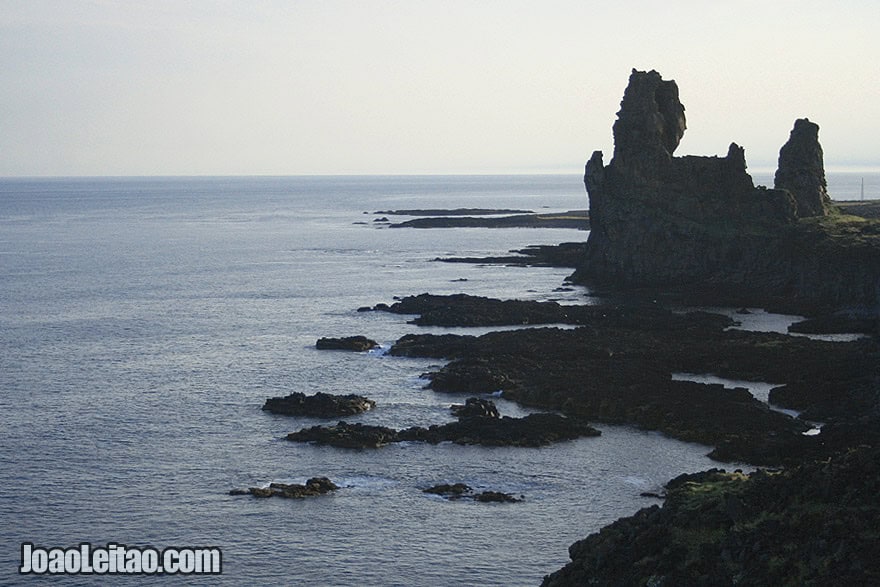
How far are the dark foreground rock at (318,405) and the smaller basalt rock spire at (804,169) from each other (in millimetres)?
97094

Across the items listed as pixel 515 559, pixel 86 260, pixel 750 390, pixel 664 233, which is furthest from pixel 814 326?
pixel 86 260

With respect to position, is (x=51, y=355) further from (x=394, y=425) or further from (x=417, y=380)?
(x=394, y=425)

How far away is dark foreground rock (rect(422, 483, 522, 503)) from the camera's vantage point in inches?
2185

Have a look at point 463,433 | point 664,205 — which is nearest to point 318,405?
point 463,433

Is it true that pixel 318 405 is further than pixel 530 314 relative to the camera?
No

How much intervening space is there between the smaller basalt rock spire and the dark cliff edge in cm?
20

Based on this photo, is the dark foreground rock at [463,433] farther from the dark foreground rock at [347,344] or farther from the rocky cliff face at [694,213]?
the rocky cliff face at [694,213]

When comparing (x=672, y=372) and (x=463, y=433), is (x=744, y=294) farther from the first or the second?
(x=463, y=433)

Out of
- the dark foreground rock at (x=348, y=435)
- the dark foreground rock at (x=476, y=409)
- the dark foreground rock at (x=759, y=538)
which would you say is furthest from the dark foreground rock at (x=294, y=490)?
the dark foreground rock at (x=759, y=538)

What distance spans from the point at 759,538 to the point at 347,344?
63560 mm

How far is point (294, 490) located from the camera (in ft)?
185

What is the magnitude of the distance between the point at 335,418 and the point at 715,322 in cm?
4906

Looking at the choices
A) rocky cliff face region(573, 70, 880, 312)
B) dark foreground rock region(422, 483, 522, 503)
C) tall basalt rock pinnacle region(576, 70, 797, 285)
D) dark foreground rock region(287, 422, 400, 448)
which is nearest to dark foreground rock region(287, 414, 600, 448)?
dark foreground rock region(287, 422, 400, 448)

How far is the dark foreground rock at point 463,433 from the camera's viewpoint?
6650 cm
